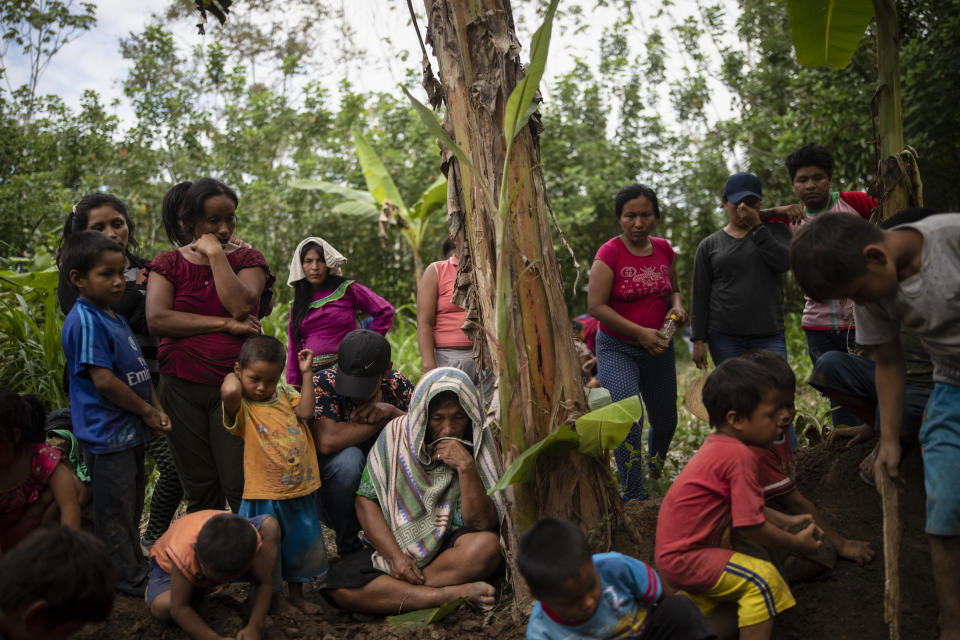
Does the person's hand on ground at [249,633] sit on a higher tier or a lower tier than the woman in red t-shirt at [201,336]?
lower

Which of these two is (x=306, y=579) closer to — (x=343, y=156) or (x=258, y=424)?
(x=258, y=424)

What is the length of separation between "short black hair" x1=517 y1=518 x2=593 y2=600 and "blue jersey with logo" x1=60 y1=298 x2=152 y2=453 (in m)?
1.85

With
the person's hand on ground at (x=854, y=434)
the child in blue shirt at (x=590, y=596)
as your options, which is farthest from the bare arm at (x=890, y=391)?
the child in blue shirt at (x=590, y=596)

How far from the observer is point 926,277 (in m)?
2.03

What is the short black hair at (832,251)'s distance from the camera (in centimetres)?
203

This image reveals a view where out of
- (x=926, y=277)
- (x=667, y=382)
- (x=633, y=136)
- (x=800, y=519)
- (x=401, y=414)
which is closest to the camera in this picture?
(x=926, y=277)

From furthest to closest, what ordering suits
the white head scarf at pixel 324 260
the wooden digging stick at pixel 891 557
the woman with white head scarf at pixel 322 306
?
the white head scarf at pixel 324 260 → the woman with white head scarf at pixel 322 306 → the wooden digging stick at pixel 891 557

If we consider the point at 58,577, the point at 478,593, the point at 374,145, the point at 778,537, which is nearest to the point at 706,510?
the point at 778,537

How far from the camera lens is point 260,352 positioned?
9.51 ft

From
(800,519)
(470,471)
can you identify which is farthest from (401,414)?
(800,519)

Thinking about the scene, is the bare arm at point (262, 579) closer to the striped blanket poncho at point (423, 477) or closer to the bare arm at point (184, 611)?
the bare arm at point (184, 611)

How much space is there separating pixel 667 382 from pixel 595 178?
6776 mm

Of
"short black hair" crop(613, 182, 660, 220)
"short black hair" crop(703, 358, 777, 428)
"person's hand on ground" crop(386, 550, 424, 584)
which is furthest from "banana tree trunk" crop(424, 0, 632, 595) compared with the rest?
"short black hair" crop(613, 182, 660, 220)

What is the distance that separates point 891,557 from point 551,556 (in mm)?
1118
